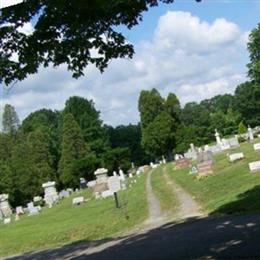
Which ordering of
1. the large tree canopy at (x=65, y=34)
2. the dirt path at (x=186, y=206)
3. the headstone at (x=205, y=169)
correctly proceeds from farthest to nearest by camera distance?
1. the headstone at (x=205, y=169)
2. the dirt path at (x=186, y=206)
3. the large tree canopy at (x=65, y=34)

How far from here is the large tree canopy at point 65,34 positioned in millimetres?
7242

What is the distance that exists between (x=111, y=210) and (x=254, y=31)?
187 ft

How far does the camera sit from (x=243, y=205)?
49.0ft

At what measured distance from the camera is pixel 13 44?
7734 mm

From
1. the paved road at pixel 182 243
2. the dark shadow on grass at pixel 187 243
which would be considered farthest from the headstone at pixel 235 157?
the dark shadow on grass at pixel 187 243

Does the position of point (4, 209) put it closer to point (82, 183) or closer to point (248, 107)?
point (82, 183)

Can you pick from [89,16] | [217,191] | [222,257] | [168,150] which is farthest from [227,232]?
[168,150]

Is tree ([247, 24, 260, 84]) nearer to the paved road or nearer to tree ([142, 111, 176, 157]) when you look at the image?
tree ([142, 111, 176, 157])

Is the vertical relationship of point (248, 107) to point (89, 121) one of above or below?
below

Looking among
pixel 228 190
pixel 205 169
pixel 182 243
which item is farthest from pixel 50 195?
pixel 182 243

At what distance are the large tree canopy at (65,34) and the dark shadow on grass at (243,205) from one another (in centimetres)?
718

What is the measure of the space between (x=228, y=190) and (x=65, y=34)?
13.1 metres

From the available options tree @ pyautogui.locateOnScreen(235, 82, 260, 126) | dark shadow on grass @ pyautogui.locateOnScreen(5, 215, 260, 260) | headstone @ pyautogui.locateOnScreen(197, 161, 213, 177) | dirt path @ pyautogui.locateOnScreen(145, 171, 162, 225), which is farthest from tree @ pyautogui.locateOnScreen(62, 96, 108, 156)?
dark shadow on grass @ pyautogui.locateOnScreen(5, 215, 260, 260)

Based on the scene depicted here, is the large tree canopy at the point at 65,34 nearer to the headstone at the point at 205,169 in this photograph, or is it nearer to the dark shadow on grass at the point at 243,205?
the dark shadow on grass at the point at 243,205
